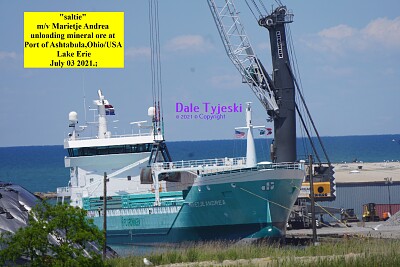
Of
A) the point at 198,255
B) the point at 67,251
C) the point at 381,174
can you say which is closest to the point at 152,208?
the point at 198,255

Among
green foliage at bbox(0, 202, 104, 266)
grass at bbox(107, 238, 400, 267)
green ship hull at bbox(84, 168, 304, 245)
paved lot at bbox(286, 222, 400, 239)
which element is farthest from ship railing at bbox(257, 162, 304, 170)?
green foliage at bbox(0, 202, 104, 266)

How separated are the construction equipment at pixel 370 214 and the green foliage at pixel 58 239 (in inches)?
1377

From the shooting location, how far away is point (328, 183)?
5791 centimetres

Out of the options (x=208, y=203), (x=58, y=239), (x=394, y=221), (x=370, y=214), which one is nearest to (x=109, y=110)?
(x=208, y=203)

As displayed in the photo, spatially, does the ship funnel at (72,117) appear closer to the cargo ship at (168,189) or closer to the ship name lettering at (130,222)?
the cargo ship at (168,189)

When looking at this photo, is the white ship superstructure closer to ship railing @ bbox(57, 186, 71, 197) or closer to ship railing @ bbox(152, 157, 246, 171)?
ship railing @ bbox(57, 186, 71, 197)

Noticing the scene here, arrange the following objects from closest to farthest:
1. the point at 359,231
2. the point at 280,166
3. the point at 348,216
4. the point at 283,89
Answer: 1. the point at 280,166
2. the point at 359,231
3. the point at 283,89
4. the point at 348,216

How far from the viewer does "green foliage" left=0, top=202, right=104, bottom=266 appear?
25016mm

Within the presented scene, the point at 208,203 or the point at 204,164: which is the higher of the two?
the point at 204,164

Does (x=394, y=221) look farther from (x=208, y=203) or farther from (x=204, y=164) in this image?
(x=204, y=164)

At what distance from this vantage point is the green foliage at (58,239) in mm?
25016

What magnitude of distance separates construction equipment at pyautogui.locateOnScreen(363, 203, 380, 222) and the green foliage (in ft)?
115

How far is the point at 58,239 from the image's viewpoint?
85.6 feet

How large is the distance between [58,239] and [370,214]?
118 ft
